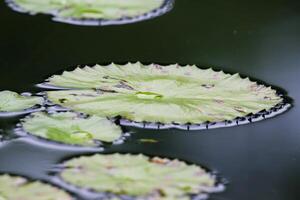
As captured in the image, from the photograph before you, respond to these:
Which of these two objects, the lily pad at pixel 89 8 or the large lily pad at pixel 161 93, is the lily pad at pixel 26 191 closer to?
the large lily pad at pixel 161 93

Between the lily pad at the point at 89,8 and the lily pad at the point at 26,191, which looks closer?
the lily pad at the point at 26,191

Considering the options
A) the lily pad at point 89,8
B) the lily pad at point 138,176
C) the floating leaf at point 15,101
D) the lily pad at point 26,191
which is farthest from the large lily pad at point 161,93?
the lily pad at point 89,8

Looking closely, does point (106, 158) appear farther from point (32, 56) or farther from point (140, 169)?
point (32, 56)

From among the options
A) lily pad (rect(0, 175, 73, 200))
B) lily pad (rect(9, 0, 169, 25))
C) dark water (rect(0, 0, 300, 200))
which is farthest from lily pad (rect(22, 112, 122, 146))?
lily pad (rect(9, 0, 169, 25))

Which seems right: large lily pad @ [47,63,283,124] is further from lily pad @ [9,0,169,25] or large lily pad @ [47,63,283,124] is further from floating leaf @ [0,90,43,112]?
lily pad @ [9,0,169,25]

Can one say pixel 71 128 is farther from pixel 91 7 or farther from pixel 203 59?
pixel 91 7

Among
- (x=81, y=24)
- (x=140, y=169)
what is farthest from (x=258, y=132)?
(x=81, y=24)
